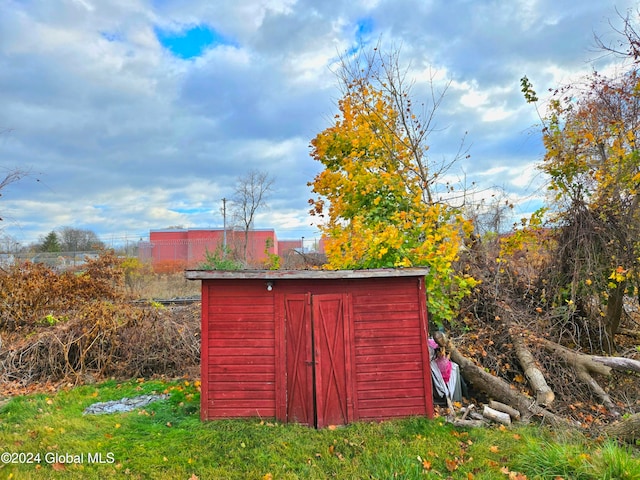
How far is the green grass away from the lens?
436 cm

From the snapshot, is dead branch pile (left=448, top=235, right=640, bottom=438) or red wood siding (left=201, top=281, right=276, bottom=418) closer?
red wood siding (left=201, top=281, right=276, bottom=418)

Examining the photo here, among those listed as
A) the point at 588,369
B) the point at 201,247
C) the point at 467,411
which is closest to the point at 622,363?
the point at 588,369

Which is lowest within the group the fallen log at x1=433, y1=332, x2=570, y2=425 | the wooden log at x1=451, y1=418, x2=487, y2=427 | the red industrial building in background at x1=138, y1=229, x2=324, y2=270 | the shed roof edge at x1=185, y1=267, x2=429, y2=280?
the wooden log at x1=451, y1=418, x2=487, y2=427

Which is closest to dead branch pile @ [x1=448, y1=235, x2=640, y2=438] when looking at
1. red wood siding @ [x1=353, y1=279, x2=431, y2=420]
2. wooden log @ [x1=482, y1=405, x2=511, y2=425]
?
wooden log @ [x1=482, y1=405, x2=511, y2=425]

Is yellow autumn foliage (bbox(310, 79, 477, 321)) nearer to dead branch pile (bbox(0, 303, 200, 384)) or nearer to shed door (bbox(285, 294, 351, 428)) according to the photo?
shed door (bbox(285, 294, 351, 428))

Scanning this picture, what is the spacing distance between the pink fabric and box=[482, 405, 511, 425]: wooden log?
800mm

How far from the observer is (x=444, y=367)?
6699mm

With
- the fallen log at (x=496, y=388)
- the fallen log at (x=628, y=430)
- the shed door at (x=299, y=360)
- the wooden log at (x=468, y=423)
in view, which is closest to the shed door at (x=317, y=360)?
the shed door at (x=299, y=360)

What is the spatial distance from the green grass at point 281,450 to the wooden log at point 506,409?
0.51 m

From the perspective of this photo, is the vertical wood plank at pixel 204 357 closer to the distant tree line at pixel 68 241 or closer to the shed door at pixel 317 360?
the shed door at pixel 317 360

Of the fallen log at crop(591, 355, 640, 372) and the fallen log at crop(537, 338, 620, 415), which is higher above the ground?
the fallen log at crop(591, 355, 640, 372)

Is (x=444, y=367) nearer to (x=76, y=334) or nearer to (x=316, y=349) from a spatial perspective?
(x=316, y=349)

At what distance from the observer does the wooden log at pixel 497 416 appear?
5832mm

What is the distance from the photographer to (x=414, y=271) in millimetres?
5961
